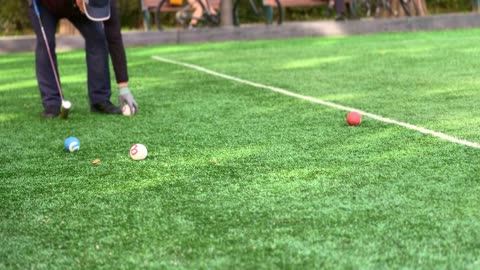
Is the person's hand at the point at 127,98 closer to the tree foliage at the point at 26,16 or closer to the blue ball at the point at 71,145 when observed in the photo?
the blue ball at the point at 71,145

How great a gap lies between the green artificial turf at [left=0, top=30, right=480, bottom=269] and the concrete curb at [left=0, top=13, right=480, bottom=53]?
7107 millimetres

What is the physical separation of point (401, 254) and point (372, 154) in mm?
1604

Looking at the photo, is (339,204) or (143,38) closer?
(339,204)

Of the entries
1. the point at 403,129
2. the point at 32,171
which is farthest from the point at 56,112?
the point at 403,129

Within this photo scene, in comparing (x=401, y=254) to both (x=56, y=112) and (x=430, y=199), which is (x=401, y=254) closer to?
(x=430, y=199)

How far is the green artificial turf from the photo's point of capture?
2680mm

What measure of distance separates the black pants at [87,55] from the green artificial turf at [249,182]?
247 millimetres

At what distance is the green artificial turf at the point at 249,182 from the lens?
2.68m

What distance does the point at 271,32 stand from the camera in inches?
583


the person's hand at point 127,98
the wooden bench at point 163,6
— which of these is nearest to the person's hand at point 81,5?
the person's hand at point 127,98

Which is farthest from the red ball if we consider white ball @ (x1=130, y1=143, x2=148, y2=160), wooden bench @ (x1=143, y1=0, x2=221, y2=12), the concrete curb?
wooden bench @ (x1=143, y1=0, x2=221, y2=12)

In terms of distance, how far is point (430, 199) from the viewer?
3189 mm

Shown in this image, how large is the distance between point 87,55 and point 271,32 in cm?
882

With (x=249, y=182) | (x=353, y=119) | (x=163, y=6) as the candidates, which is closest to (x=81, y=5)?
(x=353, y=119)
